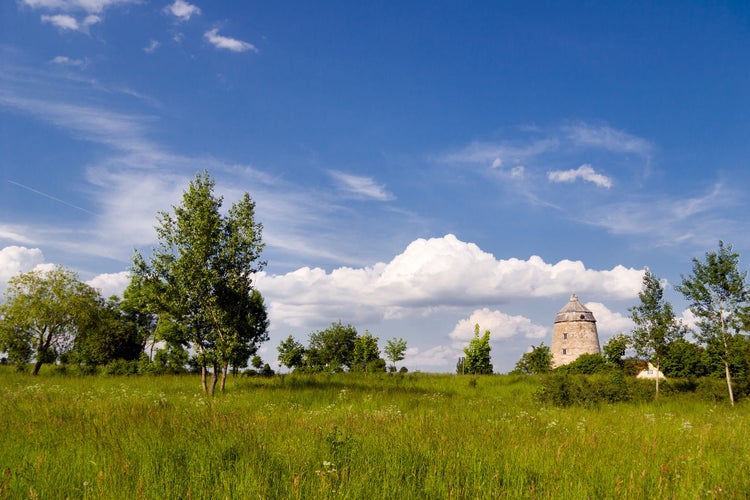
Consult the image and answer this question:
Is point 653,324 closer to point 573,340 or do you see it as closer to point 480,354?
point 480,354

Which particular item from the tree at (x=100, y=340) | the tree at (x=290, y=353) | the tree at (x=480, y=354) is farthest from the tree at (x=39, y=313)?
the tree at (x=480, y=354)

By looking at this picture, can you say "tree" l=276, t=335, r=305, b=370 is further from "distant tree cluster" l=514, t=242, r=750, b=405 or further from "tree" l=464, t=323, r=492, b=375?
"distant tree cluster" l=514, t=242, r=750, b=405

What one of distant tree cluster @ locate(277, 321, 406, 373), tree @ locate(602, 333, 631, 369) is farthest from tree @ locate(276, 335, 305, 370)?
tree @ locate(602, 333, 631, 369)

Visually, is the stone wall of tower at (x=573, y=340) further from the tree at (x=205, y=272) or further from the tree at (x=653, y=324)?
the tree at (x=205, y=272)

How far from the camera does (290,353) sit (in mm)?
57531

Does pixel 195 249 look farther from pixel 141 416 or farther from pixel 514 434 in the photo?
pixel 514 434

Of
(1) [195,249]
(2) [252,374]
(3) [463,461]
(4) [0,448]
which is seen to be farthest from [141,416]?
(2) [252,374]

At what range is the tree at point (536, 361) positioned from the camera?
56219 mm

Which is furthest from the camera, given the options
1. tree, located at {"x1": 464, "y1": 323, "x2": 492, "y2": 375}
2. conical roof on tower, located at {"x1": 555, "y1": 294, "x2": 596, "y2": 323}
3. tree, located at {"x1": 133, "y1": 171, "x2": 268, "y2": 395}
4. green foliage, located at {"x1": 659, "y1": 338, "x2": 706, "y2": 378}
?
conical roof on tower, located at {"x1": 555, "y1": 294, "x2": 596, "y2": 323}

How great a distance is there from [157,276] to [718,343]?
31247 mm

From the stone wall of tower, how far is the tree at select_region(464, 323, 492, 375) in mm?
19875

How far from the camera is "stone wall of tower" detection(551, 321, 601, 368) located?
6938cm

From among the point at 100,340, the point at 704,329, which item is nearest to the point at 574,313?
the point at 704,329

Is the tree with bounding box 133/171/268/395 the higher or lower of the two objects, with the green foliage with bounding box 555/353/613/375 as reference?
higher
